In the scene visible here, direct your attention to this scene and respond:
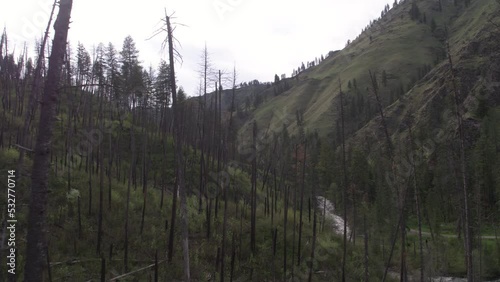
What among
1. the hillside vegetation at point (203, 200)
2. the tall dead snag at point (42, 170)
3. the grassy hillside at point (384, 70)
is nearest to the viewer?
the tall dead snag at point (42, 170)

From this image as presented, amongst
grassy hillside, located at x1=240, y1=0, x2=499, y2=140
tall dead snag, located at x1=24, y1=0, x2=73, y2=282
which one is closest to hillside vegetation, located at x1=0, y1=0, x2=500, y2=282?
tall dead snag, located at x1=24, y1=0, x2=73, y2=282

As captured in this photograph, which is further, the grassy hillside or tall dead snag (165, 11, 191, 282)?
the grassy hillside

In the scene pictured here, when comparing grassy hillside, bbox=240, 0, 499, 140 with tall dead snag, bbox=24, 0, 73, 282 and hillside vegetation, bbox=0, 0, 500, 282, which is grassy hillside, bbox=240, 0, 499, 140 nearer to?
hillside vegetation, bbox=0, 0, 500, 282

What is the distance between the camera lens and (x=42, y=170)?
18.4 feet

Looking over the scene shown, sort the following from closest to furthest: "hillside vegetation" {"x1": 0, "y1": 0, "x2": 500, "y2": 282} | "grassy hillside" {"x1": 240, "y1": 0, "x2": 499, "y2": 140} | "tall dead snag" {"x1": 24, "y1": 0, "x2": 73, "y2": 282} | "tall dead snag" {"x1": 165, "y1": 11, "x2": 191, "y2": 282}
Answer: "tall dead snag" {"x1": 24, "y1": 0, "x2": 73, "y2": 282} < "tall dead snag" {"x1": 165, "y1": 11, "x2": 191, "y2": 282} < "hillside vegetation" {"x1": 0, "y1": 0, "x2": 500, "y2": 282} < "grassy hillside" {"x1": 240, "y1": 0, "x2": 499, "y2": 140}

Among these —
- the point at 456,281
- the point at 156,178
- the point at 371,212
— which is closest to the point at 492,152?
the point at 371,212

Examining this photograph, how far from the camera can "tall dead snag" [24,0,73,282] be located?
542 cm

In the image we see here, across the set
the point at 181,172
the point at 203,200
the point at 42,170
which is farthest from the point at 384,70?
the point at 42,170

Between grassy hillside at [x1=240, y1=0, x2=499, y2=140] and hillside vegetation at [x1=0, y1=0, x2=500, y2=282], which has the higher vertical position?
grassy hillside at [x1=240, y1=0, x2=499, y2=140]

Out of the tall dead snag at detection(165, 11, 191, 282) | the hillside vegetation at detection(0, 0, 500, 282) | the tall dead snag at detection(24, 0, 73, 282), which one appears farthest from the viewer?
the hillside vegetation at detection(0, 0, 500, 282)

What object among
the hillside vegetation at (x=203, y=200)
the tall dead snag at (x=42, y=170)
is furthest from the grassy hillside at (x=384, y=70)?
the tall dead snag at (x=42, y=170)

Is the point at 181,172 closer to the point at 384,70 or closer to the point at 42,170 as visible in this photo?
the point at 42,170

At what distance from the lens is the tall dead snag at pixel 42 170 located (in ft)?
17.8

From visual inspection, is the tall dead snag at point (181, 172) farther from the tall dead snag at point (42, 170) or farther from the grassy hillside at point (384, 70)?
the grassy hillside at point (384, 70)
